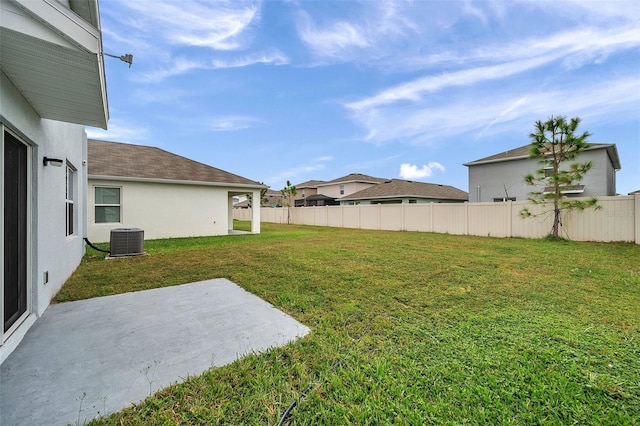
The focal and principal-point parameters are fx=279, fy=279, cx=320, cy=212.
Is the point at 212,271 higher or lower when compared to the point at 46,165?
lower

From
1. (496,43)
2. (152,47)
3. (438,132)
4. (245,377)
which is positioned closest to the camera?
(245,377)

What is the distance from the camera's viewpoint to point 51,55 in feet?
7.67

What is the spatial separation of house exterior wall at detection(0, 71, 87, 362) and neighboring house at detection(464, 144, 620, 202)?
2135 cm

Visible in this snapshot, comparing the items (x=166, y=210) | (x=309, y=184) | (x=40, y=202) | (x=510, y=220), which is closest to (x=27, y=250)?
(x=40, y=202)

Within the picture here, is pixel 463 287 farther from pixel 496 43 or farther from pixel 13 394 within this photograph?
pixel 496 43

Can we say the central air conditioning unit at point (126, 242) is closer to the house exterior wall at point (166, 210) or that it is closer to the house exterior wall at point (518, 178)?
the house exterior wall at point (166, 210)

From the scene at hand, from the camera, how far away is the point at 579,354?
2.58 metres

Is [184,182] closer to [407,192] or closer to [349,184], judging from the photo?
[407,192]

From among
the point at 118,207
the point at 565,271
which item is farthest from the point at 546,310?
the point at 118,207

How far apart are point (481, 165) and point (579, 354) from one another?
23.3m

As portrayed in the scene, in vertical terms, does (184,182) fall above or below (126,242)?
above

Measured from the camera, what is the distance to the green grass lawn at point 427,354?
1.91 meters

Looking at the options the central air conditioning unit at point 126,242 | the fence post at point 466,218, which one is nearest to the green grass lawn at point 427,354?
the central air conditioning unit at point 126,242

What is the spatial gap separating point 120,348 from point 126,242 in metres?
6.22
